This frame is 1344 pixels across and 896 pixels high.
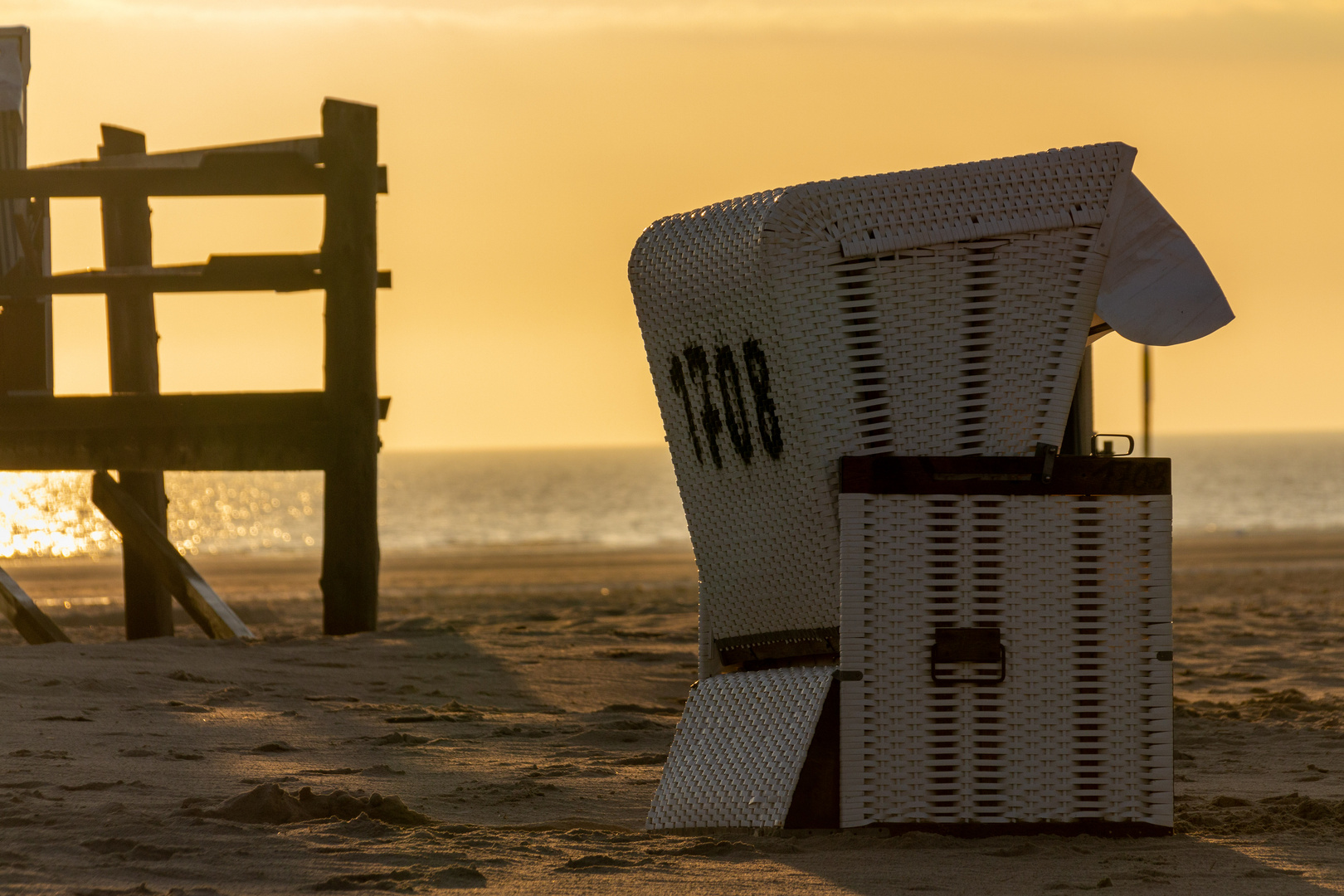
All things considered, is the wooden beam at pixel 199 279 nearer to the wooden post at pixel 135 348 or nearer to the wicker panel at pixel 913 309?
the wooden post at pixel 135 348

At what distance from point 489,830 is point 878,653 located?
4.03ft

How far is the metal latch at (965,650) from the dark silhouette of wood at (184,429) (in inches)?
199

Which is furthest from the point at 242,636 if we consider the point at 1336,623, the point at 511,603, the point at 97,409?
the point at 1336,623

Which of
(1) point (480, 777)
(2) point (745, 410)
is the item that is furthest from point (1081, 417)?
(1) point (480, 777)

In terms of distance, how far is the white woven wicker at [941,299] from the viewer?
393cm

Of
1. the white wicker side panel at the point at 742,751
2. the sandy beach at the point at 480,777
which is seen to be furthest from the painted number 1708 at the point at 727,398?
the sandy beach at the point at 480,777

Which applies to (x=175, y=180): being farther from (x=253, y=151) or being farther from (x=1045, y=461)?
(x=1045, y=461)

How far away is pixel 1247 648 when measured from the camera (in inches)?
356

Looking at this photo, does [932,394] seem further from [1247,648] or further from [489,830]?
[1247,648]

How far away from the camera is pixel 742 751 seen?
4.29 meters

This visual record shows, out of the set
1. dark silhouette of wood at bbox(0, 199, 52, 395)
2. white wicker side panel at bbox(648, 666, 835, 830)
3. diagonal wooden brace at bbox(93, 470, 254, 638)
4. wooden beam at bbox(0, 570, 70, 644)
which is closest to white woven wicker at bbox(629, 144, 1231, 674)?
white wicker side panel at bbox(648, 666, 835, 830)

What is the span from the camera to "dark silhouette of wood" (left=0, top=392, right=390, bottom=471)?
8242mm

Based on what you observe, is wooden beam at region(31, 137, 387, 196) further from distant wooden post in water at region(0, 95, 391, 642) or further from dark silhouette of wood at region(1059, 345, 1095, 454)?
dark silhouette of wood at region(1059, 345, 1095, 454)

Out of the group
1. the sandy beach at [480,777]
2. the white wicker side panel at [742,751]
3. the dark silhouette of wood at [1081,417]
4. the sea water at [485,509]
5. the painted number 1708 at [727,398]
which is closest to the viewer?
the sandy beach at [480,777]
